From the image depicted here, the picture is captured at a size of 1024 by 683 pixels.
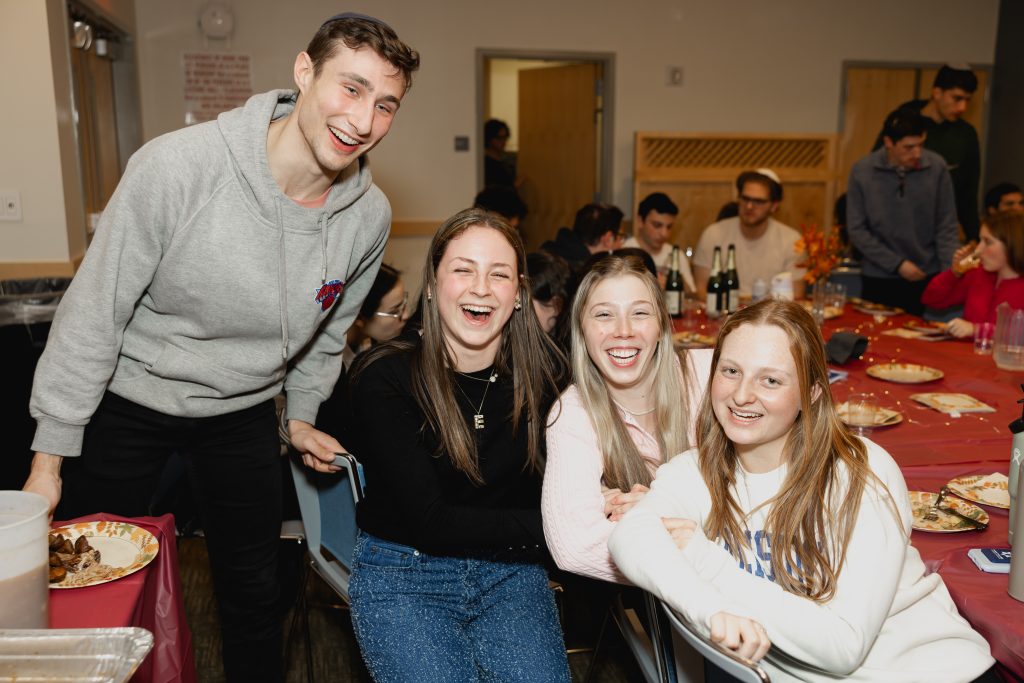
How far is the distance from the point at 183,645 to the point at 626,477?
894mm

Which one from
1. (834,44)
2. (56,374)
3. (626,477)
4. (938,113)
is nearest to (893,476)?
(626,477)

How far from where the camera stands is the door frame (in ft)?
20.8

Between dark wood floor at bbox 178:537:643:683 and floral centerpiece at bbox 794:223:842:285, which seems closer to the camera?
dark wood floor at bbox 178:537:643:683

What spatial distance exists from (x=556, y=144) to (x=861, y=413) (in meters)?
5.38

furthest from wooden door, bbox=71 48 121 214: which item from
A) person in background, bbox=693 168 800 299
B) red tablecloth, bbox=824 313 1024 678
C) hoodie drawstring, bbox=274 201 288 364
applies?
red tablecloth, bbox=824 313 1024 678

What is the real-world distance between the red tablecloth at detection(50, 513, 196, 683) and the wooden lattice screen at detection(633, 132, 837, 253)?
5513 mm

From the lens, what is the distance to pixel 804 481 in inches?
58.2

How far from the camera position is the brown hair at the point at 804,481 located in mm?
→ 1400

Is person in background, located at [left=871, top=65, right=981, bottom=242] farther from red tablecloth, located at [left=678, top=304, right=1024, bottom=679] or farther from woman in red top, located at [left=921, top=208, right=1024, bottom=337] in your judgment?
red tablecloth, located at [left=678, top=304, right=1024, bottom=679]

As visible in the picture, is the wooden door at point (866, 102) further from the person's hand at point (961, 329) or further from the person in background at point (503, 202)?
the person's hand at point (961, 329)

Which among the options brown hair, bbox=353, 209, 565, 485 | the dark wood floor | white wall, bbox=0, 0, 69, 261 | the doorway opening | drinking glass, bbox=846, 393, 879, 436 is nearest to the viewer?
brown hair, bbox=353, 209, 565, 485

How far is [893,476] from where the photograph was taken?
56.9 inches

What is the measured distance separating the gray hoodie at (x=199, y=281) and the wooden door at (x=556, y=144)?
16.8ft

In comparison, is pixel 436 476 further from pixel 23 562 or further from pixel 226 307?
pixel 23 562
